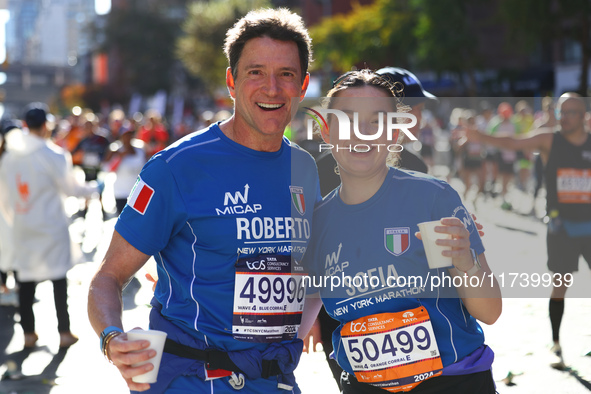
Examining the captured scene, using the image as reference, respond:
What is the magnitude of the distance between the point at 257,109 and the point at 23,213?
5.08 m

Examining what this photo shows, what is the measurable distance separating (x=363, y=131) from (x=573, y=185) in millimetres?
4065

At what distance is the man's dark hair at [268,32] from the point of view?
2.72 metres

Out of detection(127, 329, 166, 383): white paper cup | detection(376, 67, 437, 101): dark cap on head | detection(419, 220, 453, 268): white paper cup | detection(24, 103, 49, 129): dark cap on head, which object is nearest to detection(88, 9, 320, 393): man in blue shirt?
detection(127, 329, 166, 383): white paper cup

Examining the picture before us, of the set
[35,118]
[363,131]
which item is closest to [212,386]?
[363,131]

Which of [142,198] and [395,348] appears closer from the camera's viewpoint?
[142,198]

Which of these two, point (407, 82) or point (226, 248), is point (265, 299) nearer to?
point (226, 248)

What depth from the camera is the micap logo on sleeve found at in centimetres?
259

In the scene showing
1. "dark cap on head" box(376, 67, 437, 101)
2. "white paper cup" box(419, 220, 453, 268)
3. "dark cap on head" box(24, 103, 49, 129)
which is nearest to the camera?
"white paper cup" box(419, 220, 453, 268)

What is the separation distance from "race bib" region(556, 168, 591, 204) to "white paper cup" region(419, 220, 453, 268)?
3.98 metres

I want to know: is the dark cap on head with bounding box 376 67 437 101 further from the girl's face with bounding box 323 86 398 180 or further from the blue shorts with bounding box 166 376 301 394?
the blue shorts with bounding box 166 376 301 394

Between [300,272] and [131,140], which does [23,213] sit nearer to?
[131,140]

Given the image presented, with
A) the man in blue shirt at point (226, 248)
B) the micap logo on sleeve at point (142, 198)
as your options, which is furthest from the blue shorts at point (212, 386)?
the micap logo on sleeve at point (142, 198)

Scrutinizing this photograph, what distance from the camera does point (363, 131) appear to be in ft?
8.93

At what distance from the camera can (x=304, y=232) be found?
9.09 ft
